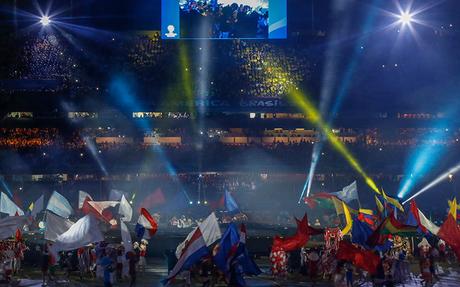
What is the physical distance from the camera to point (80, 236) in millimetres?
20594

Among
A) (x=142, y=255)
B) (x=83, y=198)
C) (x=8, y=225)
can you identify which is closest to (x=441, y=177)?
(x=83, y=198)

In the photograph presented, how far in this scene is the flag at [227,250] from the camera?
18.6m

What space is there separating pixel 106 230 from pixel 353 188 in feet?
40.4

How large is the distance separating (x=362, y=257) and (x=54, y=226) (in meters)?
10.4

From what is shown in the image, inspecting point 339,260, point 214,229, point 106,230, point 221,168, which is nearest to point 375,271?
point 339,260

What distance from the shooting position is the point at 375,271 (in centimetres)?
1952

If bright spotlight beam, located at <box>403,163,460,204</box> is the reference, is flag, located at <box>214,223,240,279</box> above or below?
below

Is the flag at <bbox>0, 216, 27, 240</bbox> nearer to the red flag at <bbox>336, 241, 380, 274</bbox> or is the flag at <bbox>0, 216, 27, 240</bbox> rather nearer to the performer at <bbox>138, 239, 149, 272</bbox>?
the performer at <bbox>138, 239, 149, 272</bbox>

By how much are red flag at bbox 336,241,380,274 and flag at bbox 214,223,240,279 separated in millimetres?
3574

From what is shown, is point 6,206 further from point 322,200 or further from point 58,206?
point 322,200

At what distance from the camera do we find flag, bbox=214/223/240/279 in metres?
18.6

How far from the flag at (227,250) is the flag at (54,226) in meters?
6.59

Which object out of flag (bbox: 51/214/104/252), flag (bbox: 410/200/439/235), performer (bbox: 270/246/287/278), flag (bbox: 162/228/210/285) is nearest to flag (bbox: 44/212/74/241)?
flag (bbox: 51/214/104/252)

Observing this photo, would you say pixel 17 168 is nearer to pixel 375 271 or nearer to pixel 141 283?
pixel 141 283
